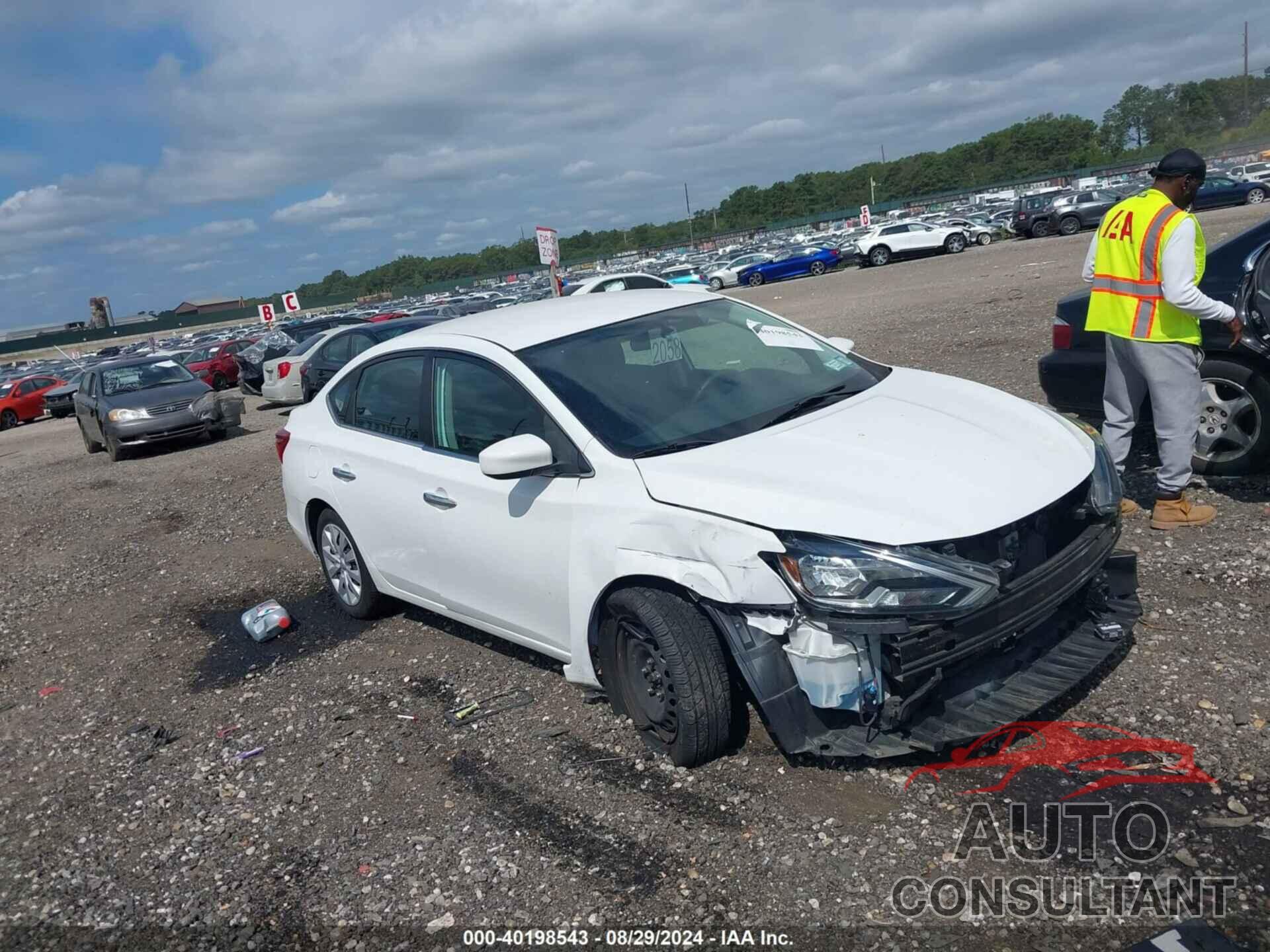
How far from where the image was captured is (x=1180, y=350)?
5.00 m

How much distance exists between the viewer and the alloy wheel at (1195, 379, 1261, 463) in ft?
18.2

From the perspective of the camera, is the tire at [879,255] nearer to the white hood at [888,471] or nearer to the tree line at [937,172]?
the white hood at [888,471]

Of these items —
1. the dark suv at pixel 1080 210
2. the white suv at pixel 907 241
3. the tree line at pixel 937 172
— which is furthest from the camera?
the tree line at pixel 937 172

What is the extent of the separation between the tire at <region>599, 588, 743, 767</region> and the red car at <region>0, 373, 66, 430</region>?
3068cm

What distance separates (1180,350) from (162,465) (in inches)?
512

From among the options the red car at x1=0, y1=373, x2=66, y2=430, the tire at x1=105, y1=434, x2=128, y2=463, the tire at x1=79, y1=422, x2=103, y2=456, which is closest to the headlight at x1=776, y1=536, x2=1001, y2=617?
the tire at x1=105, y1=434, x2=128, y2=463

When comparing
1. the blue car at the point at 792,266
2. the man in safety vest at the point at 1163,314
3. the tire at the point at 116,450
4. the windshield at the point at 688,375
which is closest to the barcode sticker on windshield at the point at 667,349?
the windshield at the point at 688,375

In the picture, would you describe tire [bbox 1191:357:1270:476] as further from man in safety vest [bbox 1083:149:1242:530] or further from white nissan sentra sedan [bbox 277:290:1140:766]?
white nissan sentra sedan [bbox 277:290:1140:766]

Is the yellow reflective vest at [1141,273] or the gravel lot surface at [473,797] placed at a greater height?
the yellow reflective vest at [1141,273]

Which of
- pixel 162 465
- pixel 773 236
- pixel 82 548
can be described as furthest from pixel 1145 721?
pixel 773 236

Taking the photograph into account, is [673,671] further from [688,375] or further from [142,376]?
[142,376]

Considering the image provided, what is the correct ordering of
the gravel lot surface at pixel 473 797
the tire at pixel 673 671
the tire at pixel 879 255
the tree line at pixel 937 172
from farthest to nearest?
the tree line at pixel 937 172, the tire at pixel 879 255, the tire at pixel 673 671, the gravel lot surface at pixel 473 797

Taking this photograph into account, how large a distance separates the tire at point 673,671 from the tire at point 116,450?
526 inches

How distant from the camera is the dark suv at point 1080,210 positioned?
34.0m
